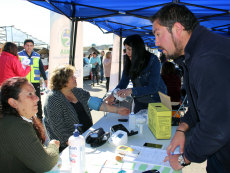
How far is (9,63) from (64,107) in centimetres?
193

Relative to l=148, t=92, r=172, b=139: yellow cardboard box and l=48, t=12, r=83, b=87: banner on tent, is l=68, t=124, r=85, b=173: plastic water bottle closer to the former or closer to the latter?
l=148, t=92, r=172, b=139: yellow cardboard box

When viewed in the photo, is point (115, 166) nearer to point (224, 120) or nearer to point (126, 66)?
point (224, 120)

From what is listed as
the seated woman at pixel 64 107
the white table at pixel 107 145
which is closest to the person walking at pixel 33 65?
the seated woman at pixel 64 107

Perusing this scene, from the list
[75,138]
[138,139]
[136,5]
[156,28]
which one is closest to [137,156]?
[138,139]

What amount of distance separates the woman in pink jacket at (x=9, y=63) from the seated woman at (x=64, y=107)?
5.24 feet

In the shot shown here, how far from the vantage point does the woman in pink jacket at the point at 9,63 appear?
3.11 metres

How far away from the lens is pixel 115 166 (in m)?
1.13

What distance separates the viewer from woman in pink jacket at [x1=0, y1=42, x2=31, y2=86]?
311 cm

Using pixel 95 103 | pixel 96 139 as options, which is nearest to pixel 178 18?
pixel 96 139

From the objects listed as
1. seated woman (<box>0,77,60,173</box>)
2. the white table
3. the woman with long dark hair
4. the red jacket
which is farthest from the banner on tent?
seated woman (<box>0,77,60,173</box>)

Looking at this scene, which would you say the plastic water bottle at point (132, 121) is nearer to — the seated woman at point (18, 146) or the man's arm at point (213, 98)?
the seated woman at point (18, 146)

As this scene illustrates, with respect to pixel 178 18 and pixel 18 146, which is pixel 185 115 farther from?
pixel 18 146

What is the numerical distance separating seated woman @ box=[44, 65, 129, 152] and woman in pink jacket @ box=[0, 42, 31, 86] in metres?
1.60

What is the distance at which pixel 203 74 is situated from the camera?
660mm
